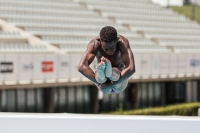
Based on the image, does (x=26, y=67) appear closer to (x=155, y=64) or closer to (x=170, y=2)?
(x=155, y=64)

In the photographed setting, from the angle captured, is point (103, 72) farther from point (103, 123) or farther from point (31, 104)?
point (31, 104)

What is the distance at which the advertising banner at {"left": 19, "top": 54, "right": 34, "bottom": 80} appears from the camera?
138 ft

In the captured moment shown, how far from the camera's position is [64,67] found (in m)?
45.6

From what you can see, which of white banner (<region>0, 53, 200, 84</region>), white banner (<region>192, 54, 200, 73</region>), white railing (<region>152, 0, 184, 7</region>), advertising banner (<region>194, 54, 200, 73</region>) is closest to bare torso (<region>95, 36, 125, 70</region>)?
white banner (<region>0, 53, 200, 84</region>)

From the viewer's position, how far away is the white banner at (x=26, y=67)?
138 ft

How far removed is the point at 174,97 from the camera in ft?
199

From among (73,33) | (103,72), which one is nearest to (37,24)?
(73,33)

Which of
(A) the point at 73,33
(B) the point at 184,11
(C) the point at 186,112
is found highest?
(B) the point at 184,11

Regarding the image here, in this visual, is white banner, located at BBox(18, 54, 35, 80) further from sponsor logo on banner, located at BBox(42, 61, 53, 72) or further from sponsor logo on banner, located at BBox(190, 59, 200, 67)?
sponsor logo on banner, located at BBox(190, 59, 200, 67)

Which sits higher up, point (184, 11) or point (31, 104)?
point (184, 11)

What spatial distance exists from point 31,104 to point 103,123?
36.4 metres

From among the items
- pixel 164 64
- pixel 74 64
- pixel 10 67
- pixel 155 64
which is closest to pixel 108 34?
pixel 10 67

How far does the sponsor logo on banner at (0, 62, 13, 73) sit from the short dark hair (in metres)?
30.9

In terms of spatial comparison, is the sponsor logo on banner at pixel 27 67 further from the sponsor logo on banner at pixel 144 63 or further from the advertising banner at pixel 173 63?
the advertising banner at pixel 173 63
